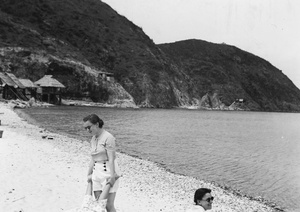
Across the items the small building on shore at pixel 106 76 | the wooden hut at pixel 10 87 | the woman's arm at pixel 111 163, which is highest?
the small building on shore at pixel 106 76

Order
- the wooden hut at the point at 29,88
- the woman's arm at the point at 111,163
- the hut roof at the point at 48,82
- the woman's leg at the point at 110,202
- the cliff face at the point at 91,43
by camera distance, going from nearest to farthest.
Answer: the woman's arm at the point at 111,163
the woman's leg at the point at 110,202
the wooden hut at the point at 29,88
the hut roof at the point at 48,82
the cliff face at the point at 91,43

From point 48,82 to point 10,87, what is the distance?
1478 cm

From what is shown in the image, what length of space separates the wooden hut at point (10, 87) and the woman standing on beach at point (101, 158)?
81487mm

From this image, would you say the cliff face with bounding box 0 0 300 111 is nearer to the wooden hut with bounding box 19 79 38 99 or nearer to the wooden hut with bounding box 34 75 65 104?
the wooden hut with bounding box 34 75 65 104

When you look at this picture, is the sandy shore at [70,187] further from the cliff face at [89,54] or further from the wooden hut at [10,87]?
the cliff face at [89,54]

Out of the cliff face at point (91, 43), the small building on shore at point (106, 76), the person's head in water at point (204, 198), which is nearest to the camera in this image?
the person's head in water at point (204, 198)

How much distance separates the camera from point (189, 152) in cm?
2856

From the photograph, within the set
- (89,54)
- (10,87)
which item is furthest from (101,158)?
(89,54)

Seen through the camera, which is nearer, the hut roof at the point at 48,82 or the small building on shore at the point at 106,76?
the hut roof at the point at 48,82

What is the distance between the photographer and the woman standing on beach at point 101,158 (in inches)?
248

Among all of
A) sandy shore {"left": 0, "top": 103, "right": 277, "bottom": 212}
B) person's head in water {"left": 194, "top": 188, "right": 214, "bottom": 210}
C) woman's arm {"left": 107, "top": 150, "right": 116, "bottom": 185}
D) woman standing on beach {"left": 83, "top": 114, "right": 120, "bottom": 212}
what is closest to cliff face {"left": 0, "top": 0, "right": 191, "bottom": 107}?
sandy shore {"left": 0, "top": 103, "right": 277, "bottom": 212}

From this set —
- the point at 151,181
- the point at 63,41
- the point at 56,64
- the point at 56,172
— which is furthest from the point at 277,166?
the point at 63,41

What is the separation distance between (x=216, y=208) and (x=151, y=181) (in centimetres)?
396

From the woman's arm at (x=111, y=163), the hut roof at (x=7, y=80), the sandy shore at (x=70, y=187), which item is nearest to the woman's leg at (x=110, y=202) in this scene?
the woman's arm at (x=111, y=163)
